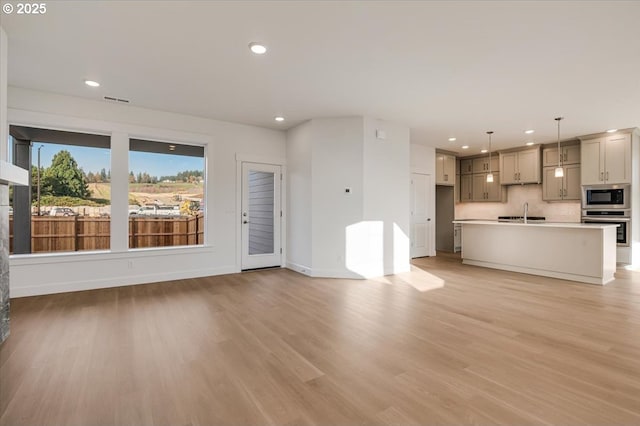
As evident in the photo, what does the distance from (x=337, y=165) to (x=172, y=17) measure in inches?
133

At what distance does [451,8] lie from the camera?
251cm

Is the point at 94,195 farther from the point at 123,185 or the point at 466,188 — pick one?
the point at 466,188

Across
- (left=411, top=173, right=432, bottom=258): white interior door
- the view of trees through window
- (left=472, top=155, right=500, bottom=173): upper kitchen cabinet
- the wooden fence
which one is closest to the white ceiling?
the view of trees through window

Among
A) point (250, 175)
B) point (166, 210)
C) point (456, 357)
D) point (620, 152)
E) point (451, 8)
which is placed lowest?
point (456, 357)

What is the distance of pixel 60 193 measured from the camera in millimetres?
4770

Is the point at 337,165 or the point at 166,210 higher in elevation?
the point at 337,165

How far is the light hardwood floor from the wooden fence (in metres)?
0.95

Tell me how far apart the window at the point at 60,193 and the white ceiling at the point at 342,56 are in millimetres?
894

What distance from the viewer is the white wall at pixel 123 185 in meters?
4.31

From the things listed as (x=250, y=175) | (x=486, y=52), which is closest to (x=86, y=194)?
(x=250, y=175)

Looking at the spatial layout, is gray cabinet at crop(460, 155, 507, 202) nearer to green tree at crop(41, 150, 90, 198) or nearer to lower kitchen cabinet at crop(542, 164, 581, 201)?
lower kitchen cabinet at crop(542, 164, 581, 201)

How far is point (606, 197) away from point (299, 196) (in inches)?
258

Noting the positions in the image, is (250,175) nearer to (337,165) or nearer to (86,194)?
→ (337,165)

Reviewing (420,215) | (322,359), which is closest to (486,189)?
(420,215)
